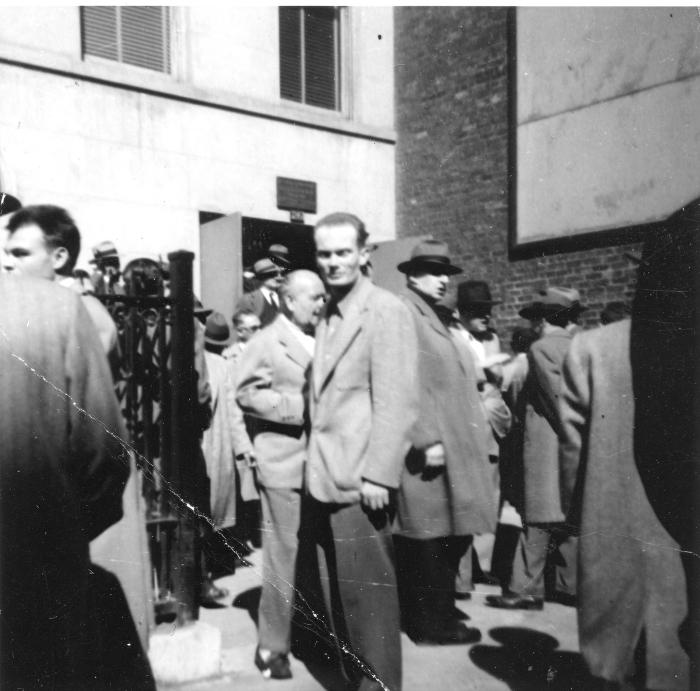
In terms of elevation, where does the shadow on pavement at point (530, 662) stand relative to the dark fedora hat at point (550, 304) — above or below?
below

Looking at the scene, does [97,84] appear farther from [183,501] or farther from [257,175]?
[183,501]

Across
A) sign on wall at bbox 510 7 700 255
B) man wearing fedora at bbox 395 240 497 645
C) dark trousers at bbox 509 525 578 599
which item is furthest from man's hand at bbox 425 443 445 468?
sign on wall at bbox 510 7 700 255

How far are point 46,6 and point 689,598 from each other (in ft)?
24.7

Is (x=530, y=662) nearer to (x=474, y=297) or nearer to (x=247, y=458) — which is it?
(x=247, y=458)

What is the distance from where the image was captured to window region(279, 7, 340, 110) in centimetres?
905

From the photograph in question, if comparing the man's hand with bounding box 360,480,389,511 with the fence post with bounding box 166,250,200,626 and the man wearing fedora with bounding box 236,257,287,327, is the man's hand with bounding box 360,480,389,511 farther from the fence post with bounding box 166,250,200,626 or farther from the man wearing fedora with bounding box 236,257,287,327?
the man wearing fedora with bounding box 236,257,287,327

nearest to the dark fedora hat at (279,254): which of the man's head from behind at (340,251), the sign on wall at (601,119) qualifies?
the man's head from behind at (340,251)

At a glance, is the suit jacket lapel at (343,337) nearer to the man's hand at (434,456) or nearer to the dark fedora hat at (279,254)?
the man's hand at (434,456)

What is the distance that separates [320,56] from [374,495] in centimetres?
798

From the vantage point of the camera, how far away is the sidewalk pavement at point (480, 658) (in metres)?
3.29

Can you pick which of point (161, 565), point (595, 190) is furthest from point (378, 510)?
point (595, 190)

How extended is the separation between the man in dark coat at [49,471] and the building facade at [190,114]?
478cm

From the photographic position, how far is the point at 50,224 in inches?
99.0

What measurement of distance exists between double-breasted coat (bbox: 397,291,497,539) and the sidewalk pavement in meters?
0.62
